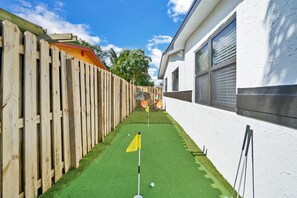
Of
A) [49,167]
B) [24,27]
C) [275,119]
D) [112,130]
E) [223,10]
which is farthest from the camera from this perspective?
[112,130]

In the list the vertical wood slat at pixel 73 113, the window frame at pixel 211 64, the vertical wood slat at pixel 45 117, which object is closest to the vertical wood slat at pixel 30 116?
the vertical wood slat at pixel 45 117

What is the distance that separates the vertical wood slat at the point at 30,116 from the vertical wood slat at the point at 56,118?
486 millimetres

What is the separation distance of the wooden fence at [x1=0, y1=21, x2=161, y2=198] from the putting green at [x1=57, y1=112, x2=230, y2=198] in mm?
470

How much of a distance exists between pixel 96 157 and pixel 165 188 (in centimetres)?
189

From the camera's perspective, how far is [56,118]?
297cm

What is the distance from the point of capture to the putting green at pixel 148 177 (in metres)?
2.65

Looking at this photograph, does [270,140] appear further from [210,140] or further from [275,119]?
[210,140]

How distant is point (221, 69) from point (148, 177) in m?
2.55

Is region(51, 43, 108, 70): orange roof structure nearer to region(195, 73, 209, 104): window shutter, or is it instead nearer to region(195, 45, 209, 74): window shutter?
region(195, 45, 209, 74): window shutter

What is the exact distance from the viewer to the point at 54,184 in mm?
2838

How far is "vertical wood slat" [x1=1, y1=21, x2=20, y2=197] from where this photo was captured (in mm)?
1905

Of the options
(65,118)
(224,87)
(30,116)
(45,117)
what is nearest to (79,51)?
(65,118)

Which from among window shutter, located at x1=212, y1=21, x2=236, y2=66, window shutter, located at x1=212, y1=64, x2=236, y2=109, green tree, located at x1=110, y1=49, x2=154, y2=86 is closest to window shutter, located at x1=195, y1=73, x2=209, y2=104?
window shutter, located at x1=212, y1=64, x2=236, y2=109

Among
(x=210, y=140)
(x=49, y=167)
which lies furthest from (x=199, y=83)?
(x=49, y=167)
